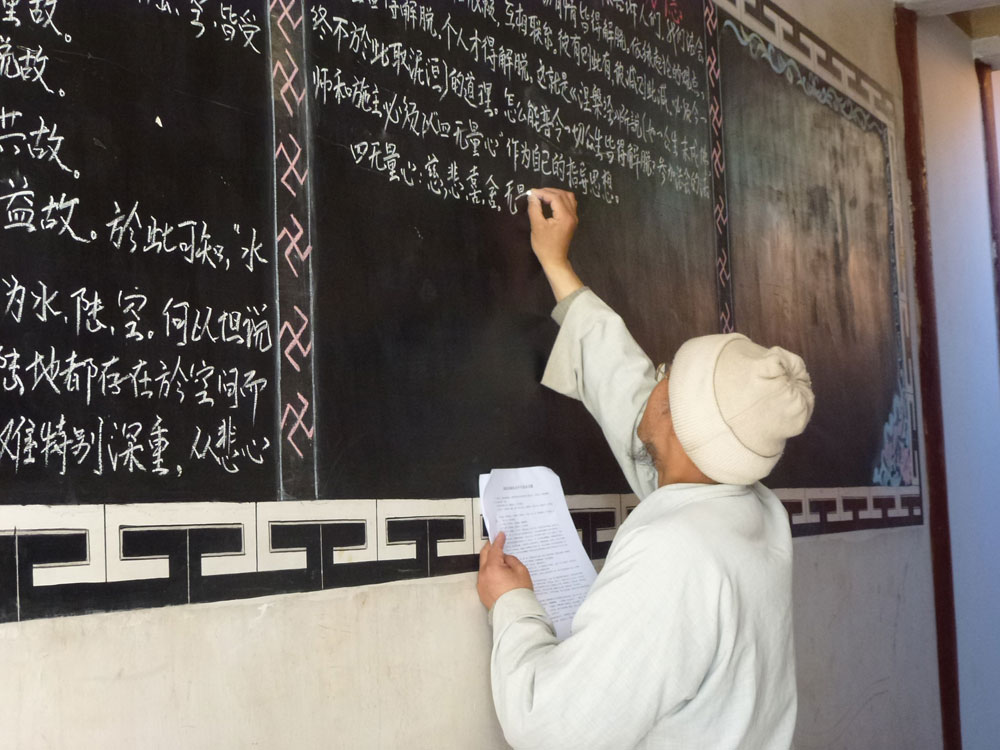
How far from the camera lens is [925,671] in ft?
11.6

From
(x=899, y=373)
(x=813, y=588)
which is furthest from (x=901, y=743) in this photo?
(x=899, y=373)

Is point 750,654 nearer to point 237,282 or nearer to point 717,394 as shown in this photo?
point 717,394

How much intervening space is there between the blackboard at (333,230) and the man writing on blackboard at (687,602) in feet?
1.18

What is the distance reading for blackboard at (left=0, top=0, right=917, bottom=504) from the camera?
4.23 ft

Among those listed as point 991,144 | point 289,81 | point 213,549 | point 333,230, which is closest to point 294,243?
point 333,230

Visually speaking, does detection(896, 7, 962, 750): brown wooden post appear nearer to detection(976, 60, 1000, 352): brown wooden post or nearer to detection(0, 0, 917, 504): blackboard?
detection(976, 60, 1000, 352): brown wooden post

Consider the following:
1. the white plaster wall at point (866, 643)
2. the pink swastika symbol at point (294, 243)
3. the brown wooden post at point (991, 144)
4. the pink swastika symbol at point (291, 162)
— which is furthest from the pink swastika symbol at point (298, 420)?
the brown wooden post at point (991, 144)

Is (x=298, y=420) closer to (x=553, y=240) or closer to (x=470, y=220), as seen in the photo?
(x=470, y=220)

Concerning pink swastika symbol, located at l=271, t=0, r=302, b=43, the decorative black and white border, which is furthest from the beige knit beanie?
the decorative black and white border

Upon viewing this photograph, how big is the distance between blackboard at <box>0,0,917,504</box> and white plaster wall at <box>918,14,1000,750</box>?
5.20ft

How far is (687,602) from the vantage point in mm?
1446

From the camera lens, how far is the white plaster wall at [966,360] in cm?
388

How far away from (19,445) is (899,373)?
9.69 feet

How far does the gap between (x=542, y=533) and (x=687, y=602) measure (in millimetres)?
524
